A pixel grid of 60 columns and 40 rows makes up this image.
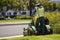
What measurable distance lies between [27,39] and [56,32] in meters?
1.10

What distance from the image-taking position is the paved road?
548 cm

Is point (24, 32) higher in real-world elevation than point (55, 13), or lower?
lower

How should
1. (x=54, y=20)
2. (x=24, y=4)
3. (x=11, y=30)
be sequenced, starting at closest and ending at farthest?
1. (x=11, y=30)
2. (x=24, y=4)
3. (x=54, y=20)

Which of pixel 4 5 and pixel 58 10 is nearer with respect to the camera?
pixel 4 5

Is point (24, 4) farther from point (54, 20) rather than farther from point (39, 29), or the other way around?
point (54, 20)

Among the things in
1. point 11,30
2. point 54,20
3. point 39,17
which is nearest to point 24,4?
→ point 39,17

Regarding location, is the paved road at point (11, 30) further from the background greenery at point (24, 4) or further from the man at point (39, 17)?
the background greenery at point (24, 4)

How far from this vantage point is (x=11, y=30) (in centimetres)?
553

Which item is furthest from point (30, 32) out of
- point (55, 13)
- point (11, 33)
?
point (55, 13)

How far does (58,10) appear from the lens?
19.4 ft

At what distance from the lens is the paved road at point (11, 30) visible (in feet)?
18.0

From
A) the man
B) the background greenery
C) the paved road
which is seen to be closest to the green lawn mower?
the man

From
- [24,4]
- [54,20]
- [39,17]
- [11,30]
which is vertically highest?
[24,4]

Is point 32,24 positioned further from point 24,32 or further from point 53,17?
point 53,17
